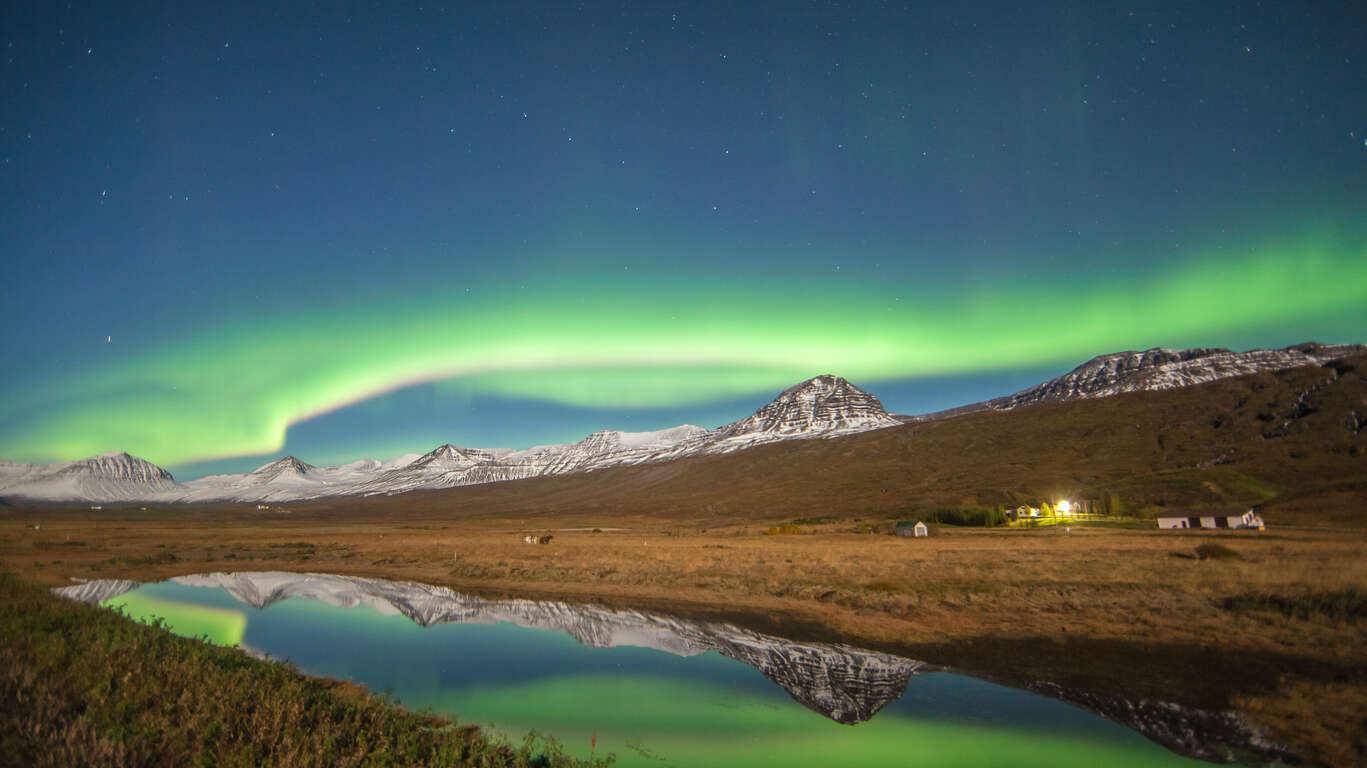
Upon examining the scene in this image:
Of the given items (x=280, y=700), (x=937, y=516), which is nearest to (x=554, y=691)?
(x=280, y=700)

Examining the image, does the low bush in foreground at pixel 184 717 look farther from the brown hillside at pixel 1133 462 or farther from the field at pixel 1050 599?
the brown hillside at pixel 1133 462

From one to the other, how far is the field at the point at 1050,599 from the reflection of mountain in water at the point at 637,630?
1736mm

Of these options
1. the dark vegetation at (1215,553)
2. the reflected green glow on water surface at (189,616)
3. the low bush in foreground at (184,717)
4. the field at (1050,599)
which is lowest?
the dark vegetation at (1215,553)

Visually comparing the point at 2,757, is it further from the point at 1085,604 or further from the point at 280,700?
the point at 1085,604

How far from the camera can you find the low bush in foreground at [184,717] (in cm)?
886

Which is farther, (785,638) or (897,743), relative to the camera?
(785,638)

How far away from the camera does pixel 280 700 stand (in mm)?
11711

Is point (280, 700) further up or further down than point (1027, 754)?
further up

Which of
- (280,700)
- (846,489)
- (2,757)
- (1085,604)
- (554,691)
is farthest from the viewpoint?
(846,489)

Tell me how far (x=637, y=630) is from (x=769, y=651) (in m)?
6.10

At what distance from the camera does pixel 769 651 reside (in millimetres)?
21234

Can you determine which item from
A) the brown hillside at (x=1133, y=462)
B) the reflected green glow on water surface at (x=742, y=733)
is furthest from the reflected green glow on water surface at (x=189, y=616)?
the brown hillside at (x=1133, y=462)

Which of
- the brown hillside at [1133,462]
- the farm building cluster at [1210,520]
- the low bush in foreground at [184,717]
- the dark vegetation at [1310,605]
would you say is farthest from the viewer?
the brown hillside at [1133,462]

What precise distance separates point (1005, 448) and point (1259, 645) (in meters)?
166
